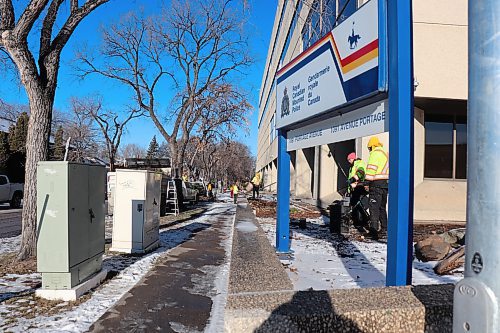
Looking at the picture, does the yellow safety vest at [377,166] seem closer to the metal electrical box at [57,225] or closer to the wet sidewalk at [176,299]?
the wet sidewalk at [176,299]

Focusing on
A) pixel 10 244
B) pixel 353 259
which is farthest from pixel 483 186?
pixel 10 244

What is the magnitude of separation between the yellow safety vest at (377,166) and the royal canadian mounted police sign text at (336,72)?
2.01 meters

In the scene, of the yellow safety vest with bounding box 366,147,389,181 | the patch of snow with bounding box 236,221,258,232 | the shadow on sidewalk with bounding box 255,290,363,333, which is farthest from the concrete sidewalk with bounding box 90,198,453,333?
the yellow safety vest with bounding box 366,147,389,181

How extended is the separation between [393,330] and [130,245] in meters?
6.19

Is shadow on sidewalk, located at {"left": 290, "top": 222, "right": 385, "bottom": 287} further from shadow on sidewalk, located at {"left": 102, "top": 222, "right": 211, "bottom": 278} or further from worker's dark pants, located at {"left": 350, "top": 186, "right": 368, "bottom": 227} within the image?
shadow on sidewalk, located at {"left": 102, "top": 222, "right": 211, "bottom": 278}

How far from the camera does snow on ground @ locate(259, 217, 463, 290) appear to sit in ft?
17.1

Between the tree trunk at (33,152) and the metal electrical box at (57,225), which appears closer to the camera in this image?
the metal electrical box at (57,225)

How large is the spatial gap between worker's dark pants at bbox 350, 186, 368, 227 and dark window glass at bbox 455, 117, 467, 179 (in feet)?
23.6

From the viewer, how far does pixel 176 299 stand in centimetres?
495

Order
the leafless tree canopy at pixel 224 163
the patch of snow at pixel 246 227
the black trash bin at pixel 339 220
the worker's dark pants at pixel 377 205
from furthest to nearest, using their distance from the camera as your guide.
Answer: the leafless tree canopy at pixel 224 163, the patch of snow at pixel 246 227, the black trash bin at pixel 339 220, the worker's dark pants at pixel 377 205

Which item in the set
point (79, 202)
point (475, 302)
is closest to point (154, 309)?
point (79, 202)

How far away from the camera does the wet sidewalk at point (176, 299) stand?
4.05m

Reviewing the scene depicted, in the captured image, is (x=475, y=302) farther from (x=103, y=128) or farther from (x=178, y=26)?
(x=103, y=128)

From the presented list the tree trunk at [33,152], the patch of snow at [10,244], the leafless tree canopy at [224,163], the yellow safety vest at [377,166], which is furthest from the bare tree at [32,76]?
the leafless tree canopy at [224,163]
